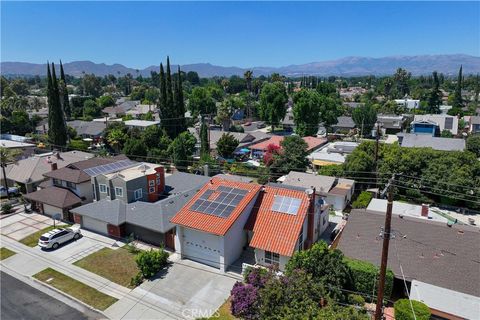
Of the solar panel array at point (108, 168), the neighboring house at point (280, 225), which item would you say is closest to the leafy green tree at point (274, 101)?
the solar panel array at point (108, 168)

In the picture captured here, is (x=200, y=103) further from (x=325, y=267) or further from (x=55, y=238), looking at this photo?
(x=325, y=267)

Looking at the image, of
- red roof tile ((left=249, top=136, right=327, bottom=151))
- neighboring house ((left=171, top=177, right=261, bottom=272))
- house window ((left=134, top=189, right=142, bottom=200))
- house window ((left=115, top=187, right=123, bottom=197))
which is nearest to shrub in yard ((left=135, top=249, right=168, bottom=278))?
neighboring house ((left=171, top=177, right=261, bottom=272))

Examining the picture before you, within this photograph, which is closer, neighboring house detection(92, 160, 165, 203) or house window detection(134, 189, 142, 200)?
neighboring house detection(92, 160, 165, 203)

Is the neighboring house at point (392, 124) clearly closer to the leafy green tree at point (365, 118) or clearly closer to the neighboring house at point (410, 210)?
the leafy green tree at point (365, 118)

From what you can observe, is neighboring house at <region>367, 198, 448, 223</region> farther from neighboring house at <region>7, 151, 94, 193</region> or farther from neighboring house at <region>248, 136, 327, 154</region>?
neighboring house at <region>7, 151, 94, 193</region>

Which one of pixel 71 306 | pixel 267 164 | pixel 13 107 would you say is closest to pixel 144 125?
pixel 267 164

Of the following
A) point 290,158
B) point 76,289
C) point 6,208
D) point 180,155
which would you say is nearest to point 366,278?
point 76,289
